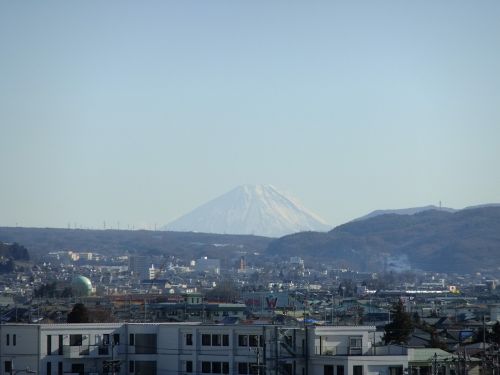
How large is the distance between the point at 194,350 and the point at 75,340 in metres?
2.58

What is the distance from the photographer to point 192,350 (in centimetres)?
3125

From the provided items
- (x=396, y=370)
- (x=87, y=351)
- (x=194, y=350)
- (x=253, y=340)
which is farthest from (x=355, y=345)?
(x=87, y=351)

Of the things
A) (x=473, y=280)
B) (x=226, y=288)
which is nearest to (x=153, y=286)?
(x=226, y=288)

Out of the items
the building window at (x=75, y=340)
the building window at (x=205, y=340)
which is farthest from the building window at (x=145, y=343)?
the building window at (x=205, y=340)

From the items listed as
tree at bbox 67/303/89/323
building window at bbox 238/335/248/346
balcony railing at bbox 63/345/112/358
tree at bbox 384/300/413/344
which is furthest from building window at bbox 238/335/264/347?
tree at bbox 67/303/89/323

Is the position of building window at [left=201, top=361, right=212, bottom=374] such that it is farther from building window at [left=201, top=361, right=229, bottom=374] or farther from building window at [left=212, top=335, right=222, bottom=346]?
building window at [left=212, top=335, right=222, bottom=346]

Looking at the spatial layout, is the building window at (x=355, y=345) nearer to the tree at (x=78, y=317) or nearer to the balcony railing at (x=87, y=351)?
the balcony railing at (x=87, y=351)

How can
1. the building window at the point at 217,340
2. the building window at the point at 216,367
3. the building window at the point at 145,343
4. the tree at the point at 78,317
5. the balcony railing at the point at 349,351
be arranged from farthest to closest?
the tree at the point at 78,317 → the building window at the point at 145,343 → the building window at the point at 217,340 → the building window at the point at 216,367 → the balcony railing at the point at 349,351

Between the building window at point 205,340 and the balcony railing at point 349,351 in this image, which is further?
the building window at point 205,340

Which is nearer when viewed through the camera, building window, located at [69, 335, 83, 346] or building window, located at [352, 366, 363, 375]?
building window, located at [352, 366, 363, 375]

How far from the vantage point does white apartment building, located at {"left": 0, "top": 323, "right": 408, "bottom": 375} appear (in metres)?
29.7

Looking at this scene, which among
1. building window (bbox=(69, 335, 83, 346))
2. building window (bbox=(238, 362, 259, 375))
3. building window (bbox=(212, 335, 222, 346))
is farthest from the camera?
building window (bbox=(69, 335, 83, 346))

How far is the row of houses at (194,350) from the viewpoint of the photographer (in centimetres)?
2974

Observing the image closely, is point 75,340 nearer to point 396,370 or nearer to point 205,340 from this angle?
point 205,340
